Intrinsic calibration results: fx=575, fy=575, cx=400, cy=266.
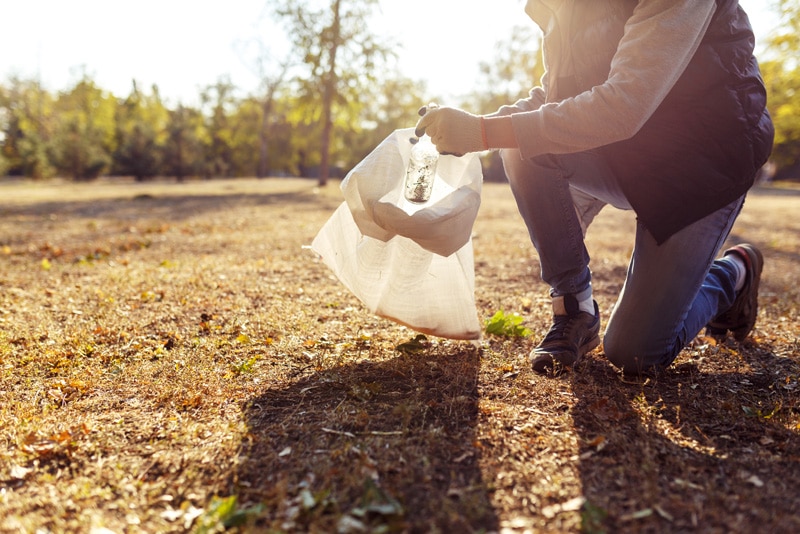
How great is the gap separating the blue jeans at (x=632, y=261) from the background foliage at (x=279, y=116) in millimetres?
8840

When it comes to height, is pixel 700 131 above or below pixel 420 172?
above

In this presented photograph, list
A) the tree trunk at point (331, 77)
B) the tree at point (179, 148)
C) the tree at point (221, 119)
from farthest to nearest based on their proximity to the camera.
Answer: the tree at point (221, 119) → the tree at point (179, 148) → the tree trunk at point (331, 77)

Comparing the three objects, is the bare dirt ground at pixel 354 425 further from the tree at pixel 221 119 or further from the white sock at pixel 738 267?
the tree at pixel 221 119

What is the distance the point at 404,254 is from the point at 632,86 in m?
1.05

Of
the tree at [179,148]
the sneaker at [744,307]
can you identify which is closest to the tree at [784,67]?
the sneaker at [744,307]

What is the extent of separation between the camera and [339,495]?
1459 mm

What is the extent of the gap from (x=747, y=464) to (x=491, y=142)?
4.17 feet

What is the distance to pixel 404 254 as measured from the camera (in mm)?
2381

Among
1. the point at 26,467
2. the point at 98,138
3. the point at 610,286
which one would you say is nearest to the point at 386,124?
the point at 98,138

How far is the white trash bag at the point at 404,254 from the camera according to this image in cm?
229

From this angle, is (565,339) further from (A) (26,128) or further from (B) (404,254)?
(A) (26,128)

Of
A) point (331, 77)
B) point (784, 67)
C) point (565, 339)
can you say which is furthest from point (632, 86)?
point (331, 77)

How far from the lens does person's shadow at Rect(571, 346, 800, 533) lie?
4.54 ft

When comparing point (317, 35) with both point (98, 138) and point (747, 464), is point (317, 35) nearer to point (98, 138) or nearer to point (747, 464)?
point (98, 138)
